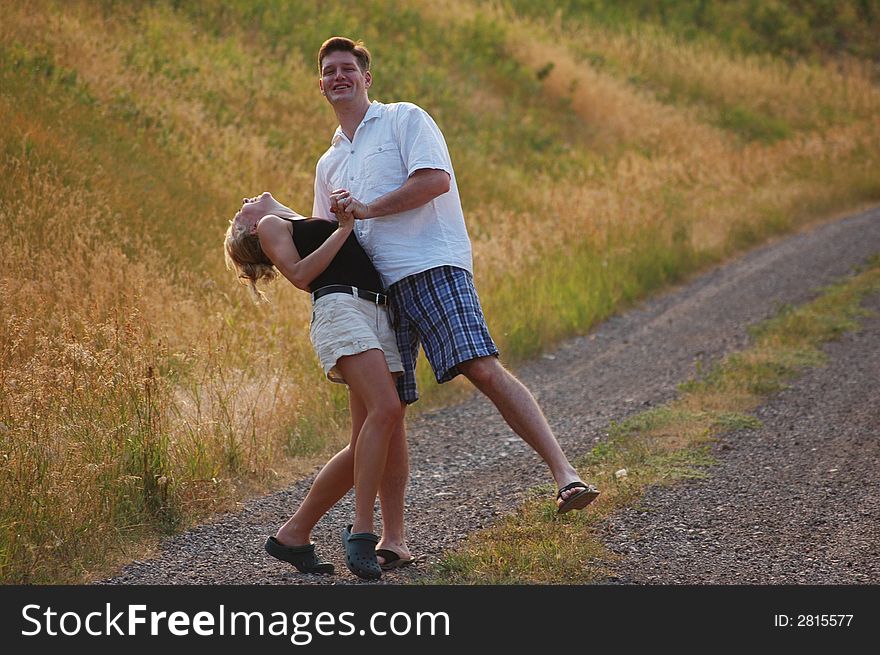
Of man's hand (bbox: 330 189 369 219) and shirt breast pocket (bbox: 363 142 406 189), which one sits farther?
shirt breast pocket (bbox: 363 142 406 189)

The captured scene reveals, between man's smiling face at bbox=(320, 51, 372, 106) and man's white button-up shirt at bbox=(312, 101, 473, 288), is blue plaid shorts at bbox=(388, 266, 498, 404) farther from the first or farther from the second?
man's smiling face at bbox=(320, 51, 372, 106)

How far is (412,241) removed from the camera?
4.40m

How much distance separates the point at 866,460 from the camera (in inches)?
227

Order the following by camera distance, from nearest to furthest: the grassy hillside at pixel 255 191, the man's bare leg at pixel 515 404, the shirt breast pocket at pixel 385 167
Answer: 1. the man's bare leg at pixel 515 404
2. the shirt breast pocket at pixel 385 167
3. the grassy hillside at pixel 255 191

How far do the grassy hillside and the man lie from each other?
58.9 inches

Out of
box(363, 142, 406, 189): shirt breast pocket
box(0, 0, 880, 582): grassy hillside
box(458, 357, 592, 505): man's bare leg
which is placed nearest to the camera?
box(458, 357, 592, 505): man's bare leg

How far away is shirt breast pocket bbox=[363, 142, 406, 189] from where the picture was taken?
14.6 ft

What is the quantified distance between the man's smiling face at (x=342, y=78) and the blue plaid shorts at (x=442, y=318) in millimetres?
804

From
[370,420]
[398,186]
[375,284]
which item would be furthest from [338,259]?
[370,420]

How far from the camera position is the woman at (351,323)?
427cm

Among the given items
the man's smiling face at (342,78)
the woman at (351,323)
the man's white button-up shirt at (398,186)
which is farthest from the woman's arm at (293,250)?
the man's smiling face at (342,78)

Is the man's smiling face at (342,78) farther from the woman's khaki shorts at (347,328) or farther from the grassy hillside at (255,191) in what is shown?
the grassy hillside at (255,191)

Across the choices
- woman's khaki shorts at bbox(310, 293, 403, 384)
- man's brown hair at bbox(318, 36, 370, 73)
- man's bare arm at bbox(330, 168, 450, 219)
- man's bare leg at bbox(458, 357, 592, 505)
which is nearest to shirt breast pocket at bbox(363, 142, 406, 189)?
man's bare arm at bbox(330, 168, 450, 219)

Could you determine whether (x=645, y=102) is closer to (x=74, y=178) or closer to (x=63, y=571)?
(x=74, y=178)
